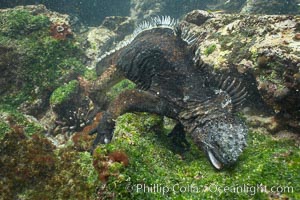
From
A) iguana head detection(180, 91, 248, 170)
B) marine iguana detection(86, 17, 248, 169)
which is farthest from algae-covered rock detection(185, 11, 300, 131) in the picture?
iguana head detection(180, 91, 248, 170)

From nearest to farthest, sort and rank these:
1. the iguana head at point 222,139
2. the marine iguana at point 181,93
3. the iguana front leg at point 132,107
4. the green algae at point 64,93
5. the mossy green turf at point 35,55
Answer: the iguana head at point 222,139 → the marine iguana at point 181,93 → the iguana front leg at point 132,107 → the green algae at point 64,93 → the mossy green turf at point 35,55

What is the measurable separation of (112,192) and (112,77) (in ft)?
16.8

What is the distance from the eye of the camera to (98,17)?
18203 mm

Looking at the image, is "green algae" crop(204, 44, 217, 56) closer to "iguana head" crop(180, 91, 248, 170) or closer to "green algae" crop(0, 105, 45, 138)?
"iguana head" crop(180, 91, 248, 170)

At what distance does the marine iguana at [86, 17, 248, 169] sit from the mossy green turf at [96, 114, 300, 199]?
1.01 feet

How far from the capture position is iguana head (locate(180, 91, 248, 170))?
14.4 feet

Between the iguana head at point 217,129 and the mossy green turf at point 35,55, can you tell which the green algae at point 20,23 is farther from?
the iguana head at point 217,129

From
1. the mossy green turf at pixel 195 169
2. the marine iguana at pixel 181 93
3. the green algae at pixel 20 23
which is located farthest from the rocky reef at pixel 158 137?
the green algae at pixel 20 23

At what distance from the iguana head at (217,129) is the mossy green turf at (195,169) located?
0.86 ft

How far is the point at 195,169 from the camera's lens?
464cm

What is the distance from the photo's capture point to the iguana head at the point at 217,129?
14.4 ft

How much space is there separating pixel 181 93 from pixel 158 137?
1.07 meters

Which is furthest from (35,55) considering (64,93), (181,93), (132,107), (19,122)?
(181,93)

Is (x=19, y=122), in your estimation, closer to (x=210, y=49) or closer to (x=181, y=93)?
(x=181, y=93)
